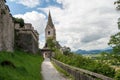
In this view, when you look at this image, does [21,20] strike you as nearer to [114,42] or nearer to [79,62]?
[79,62]

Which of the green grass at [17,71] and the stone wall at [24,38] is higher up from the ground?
the stone wall at [24,38]

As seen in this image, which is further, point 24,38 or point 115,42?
point 24,38

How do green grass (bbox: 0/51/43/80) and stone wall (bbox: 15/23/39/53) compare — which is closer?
green grass (bbox: 0/51/43/80)

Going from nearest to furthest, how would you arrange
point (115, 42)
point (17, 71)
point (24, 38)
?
1. point (115, 42)
2. point (17, 71)
3. point (24, 38)

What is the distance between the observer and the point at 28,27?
6231cm

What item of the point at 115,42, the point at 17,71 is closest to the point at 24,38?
the point at 17,71

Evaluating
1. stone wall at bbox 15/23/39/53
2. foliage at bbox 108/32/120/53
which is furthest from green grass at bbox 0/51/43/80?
stone wall at bbox 15/23/39/53

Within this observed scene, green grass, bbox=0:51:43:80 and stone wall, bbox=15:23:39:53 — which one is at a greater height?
stone wall, bbox=15:23:39:53

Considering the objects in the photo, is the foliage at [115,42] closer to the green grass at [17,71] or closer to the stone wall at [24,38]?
the green grass at [17,71]

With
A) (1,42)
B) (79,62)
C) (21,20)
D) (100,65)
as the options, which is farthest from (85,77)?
(21,20)

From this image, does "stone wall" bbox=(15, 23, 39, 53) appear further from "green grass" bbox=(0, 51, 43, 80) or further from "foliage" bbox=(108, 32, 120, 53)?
"foliage" bbox=(108, 32, 120, 53)

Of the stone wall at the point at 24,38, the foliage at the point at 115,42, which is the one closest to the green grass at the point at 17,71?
the foliage at the point at 115,42

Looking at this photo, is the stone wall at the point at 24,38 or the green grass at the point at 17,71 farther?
the stone wall at the point at 24,38

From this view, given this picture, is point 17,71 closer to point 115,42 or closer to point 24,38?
point 115,42
